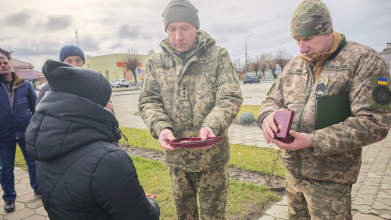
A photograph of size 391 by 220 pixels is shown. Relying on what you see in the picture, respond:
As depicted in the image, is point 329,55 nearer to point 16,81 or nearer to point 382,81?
point 382,81

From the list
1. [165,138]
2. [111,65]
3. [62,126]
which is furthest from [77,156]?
[111,65]

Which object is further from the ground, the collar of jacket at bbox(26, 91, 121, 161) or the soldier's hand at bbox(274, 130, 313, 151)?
the collar of jacket at bbox(26, 91, 121, 161)

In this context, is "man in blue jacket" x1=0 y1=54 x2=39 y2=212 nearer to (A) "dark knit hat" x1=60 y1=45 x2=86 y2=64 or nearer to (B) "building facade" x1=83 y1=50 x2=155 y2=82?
(A) "dark knit hat" x1=60 y1=45 x2=86 y2=64

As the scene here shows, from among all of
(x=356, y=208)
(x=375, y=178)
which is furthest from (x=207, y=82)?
(x=375, y=178)

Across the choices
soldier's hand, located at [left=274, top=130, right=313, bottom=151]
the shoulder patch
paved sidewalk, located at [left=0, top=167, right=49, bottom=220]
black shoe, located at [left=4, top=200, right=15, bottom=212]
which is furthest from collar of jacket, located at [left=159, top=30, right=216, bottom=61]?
black shoe, located at [left=4, top=200, right=15, bottom=212]

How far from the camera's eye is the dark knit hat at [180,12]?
1.95m

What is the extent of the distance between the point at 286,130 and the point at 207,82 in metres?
0.78

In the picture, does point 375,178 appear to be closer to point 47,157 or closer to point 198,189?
point 198,189

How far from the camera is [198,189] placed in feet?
6.92

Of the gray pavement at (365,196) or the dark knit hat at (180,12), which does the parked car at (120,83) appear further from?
the dark knit hat at (180,12)

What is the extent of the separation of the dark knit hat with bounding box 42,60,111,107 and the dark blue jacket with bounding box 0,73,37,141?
290 centimetres

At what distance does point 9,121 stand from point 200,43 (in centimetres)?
335

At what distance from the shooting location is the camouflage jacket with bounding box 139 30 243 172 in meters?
1.99

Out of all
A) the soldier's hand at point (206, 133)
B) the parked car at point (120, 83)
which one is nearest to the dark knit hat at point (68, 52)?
the soldier's hand at point (206, 133)
